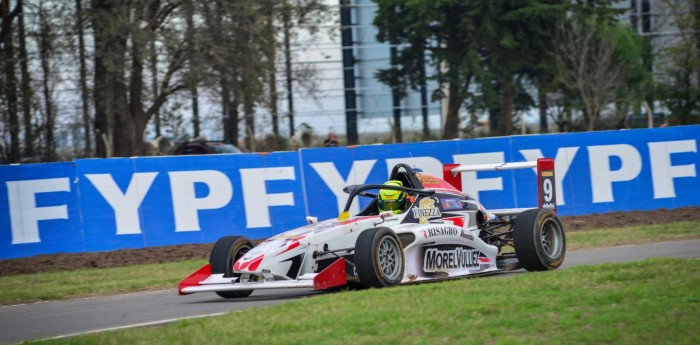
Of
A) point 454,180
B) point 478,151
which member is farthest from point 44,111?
point 454,180

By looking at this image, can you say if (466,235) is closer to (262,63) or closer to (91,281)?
(91,281)

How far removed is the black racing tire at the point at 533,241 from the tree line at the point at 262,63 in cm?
1716

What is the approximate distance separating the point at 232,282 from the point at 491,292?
3.14m

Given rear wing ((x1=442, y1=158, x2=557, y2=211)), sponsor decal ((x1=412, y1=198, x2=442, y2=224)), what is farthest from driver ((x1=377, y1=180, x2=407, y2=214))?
rear wing ((x1=442, y1=158, x2=557, y2=211))

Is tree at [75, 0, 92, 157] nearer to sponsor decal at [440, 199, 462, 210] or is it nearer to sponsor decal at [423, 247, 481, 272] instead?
sponsor decal at [440, 199, 462, 210]

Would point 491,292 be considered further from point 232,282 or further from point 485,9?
point 485,9

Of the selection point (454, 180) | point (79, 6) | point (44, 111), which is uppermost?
point (79, 6)

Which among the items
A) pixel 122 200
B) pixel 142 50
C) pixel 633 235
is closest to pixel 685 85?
pixel 142 50

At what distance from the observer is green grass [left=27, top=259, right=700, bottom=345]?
Result: 309 inches

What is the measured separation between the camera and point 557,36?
47.5 metres

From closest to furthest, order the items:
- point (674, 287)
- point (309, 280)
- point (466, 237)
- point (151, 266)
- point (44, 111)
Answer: point (674, 287) → point (309, 280) → point (466, 237) → point (151, 266) → point (44, 111)

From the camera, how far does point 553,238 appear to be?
1334cm

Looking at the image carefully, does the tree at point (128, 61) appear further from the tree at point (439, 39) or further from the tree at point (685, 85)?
the tree at point (685, 85)

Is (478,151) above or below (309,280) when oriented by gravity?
above
